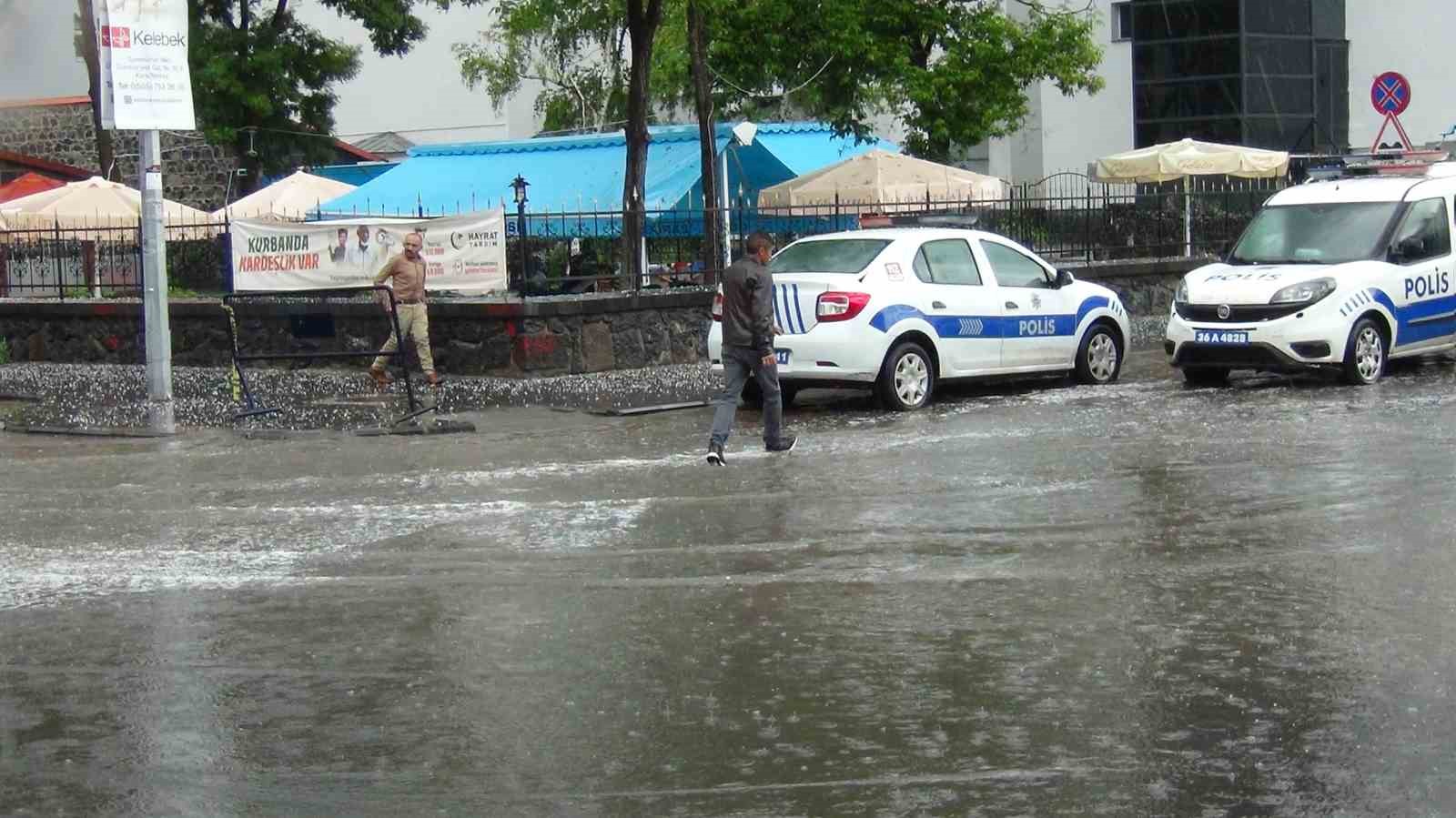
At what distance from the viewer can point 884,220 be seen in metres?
20.6

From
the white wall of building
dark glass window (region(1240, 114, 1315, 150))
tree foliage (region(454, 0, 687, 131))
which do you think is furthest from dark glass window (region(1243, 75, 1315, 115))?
tree foliage (region(454, 0, 687, 131))

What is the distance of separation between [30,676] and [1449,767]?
16.4ft

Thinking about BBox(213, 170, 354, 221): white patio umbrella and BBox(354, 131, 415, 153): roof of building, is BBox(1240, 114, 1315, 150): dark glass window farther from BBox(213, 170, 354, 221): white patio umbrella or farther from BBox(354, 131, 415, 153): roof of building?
BBox(354, 131, 415, 153): roof of building

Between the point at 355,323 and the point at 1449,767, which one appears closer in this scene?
the point at 1449,767

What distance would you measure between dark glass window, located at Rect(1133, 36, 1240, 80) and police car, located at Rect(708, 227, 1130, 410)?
1088 inches

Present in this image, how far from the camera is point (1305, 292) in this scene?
1573 centimetres

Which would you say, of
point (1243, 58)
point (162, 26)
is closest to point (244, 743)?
point (162, 26)

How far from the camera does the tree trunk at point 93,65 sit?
2383 mm

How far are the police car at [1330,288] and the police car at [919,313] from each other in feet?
3.60

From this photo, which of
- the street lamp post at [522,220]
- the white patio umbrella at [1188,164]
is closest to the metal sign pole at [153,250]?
the street lamp post at [522,220]

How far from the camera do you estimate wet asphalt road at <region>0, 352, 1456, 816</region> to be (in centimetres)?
554

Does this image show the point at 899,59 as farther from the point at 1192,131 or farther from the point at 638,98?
the point at 1192,131

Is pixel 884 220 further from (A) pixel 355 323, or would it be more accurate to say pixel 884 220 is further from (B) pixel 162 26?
(B) pixel 162 26

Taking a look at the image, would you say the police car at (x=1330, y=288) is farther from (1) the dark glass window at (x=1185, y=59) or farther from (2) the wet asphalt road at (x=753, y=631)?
(1) the dark glass window at (x=1185, y=59)
